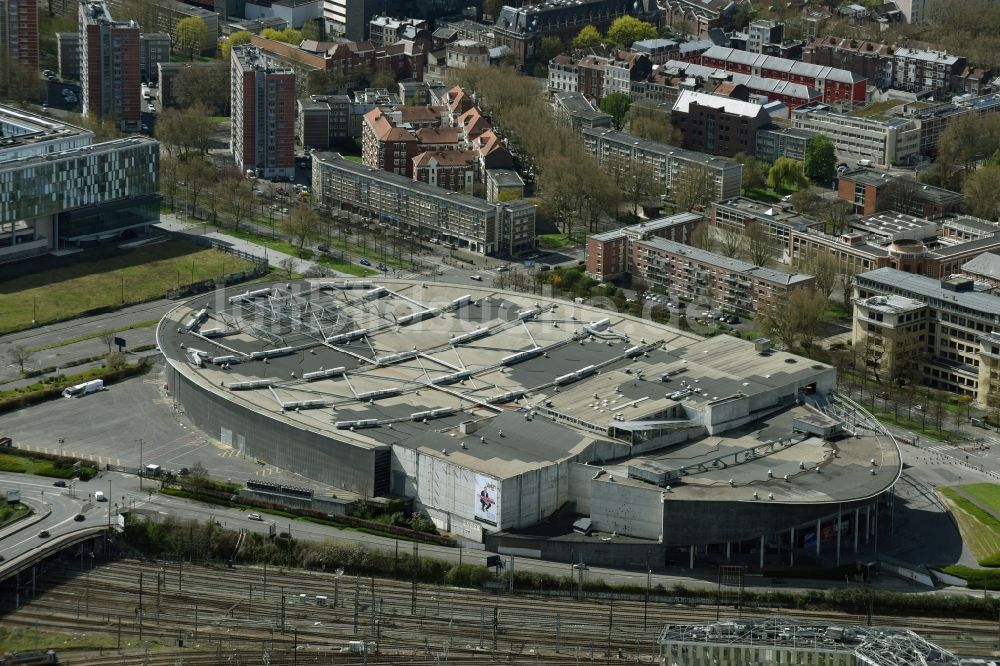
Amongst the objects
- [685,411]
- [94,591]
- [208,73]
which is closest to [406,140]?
[208,73]

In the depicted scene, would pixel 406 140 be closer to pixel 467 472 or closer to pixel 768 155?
pixel 768 155

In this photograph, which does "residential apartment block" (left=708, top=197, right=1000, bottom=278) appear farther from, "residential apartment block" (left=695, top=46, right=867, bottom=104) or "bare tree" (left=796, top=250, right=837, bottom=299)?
"residential apartment block" (left=695, top=46, right=867, bottom=104)

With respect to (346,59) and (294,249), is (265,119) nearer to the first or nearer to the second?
(294,249)

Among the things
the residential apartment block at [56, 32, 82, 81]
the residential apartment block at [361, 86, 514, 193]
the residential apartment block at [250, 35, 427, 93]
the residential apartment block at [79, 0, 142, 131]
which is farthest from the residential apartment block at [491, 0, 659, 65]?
the residential apartment block at [56, 32, 82, 81]

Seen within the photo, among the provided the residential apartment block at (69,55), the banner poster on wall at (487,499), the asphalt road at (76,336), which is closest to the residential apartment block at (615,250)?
the asphalt road at (76,336)

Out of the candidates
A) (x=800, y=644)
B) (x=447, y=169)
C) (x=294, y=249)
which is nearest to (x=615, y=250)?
(x=447, y=169)

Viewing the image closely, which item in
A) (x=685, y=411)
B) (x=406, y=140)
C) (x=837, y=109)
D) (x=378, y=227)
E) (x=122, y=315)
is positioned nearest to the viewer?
(x=685, y=411)
